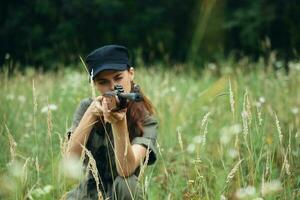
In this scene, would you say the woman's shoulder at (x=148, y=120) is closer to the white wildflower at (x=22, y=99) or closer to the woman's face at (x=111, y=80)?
the woman's face at (x=111, y=80)

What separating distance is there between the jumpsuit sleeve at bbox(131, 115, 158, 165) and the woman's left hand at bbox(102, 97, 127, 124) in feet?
1.21

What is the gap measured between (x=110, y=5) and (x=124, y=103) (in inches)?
486

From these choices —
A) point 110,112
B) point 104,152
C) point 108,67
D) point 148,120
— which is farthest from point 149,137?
point 110,112

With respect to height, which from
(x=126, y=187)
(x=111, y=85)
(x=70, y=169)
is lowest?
(x=126, y=187)

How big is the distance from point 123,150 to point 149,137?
28 centimetres

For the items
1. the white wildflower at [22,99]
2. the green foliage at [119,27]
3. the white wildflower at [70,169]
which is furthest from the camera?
the green foliage at [119,27]

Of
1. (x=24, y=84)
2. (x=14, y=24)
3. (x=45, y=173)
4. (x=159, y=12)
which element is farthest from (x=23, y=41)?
(x=45, y=173)

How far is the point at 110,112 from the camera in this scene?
1760 mm

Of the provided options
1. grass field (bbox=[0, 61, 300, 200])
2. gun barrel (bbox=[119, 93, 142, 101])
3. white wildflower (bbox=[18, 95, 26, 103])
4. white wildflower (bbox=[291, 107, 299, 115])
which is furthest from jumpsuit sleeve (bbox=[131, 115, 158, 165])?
white wildflower (bbox=[18, 95, 26, 103])

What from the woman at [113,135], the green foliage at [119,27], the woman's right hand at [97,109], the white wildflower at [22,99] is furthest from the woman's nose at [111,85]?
the green foliage at [119,27]

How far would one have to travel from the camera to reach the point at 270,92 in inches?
170

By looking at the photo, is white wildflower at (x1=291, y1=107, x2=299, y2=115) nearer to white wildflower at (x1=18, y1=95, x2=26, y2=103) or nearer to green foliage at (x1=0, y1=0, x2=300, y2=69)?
white wildflower at (x1=18, y1=95, x2=26, y2=103)

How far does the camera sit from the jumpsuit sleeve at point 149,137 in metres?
2.14

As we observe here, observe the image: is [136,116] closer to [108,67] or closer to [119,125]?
[108,67]
